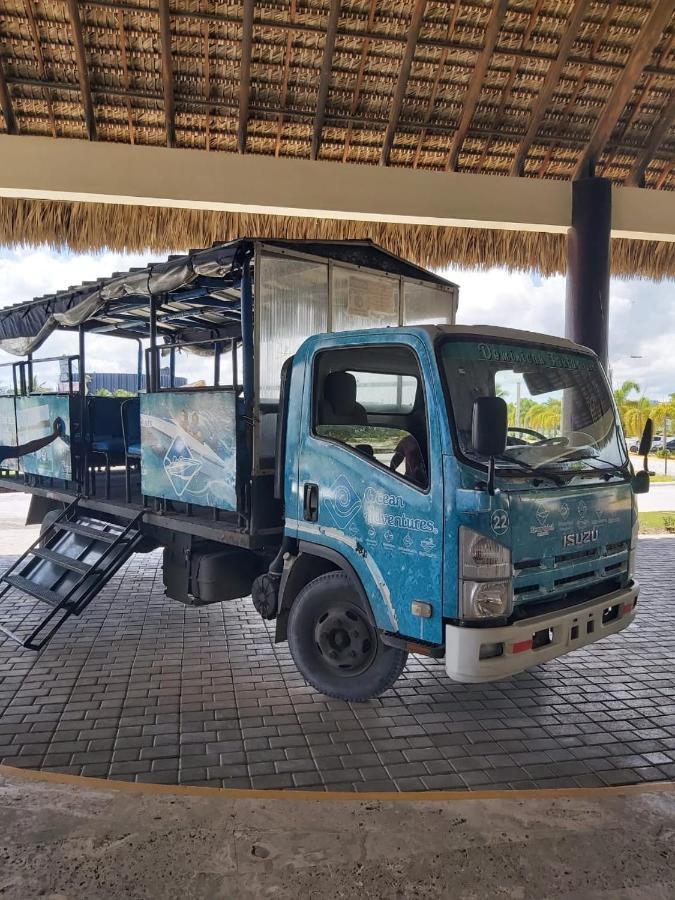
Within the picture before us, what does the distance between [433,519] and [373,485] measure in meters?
0.48

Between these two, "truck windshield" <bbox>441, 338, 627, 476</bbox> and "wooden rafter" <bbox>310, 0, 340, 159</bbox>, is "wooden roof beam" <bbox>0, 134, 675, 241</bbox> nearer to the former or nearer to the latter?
"wooden rafter" <bbox>310, 0, 340, 159</bbox>

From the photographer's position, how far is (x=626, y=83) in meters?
7.61

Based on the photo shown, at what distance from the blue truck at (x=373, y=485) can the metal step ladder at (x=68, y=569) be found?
30 mm

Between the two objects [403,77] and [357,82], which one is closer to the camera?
[403,77]

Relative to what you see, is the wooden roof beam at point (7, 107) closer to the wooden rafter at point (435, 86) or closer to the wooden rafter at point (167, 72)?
the wooden rafter at point (167, 72)

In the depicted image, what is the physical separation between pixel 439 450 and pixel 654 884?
205 cm

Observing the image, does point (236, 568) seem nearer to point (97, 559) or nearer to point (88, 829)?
point (97, 559)

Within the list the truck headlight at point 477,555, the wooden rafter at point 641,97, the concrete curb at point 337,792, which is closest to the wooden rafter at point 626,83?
the wooden rafter at point 641,97

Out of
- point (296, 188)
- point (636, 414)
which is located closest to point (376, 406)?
point (296, 188)

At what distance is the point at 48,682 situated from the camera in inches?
179

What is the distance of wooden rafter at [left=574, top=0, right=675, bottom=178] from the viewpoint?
7125mm

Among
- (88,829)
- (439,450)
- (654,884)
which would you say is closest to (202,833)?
(88,829)

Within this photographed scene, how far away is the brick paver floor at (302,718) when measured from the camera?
11.3ft

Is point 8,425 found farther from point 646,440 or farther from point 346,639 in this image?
point 646,440
